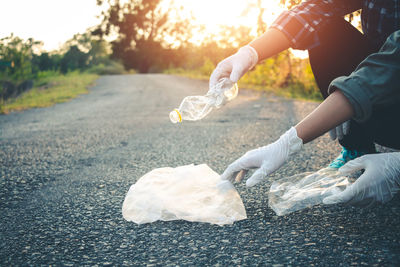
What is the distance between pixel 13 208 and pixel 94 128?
6.85ft

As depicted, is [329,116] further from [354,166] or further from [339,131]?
[339,131]

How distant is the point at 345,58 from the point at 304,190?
0.58 m

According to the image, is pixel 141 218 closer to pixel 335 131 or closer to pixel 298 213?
pixel 298 213

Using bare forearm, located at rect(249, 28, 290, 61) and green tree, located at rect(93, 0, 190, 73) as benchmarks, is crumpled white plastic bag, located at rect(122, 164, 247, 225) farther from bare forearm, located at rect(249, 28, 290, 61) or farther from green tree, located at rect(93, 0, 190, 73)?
green tree, located at rect(93, 0, 190, 73)

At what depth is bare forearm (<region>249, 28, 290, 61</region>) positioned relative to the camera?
3.98 ft

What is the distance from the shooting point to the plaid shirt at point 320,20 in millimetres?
1129

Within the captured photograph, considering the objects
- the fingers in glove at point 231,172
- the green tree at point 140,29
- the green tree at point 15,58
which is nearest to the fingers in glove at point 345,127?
the fingers in glove at point 231,172

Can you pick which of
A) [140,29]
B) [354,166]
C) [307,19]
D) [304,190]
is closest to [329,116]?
[354,166]

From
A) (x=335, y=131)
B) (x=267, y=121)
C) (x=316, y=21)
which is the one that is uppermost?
(x=316, y=21)

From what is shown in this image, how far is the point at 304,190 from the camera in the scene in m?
1.18

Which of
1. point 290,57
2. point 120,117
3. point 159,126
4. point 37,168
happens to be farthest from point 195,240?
point 290,57

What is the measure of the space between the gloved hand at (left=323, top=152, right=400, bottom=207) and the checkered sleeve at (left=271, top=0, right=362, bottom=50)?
0.54m

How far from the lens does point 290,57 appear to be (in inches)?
269

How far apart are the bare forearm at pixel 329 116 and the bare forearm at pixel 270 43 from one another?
1.30 feet
